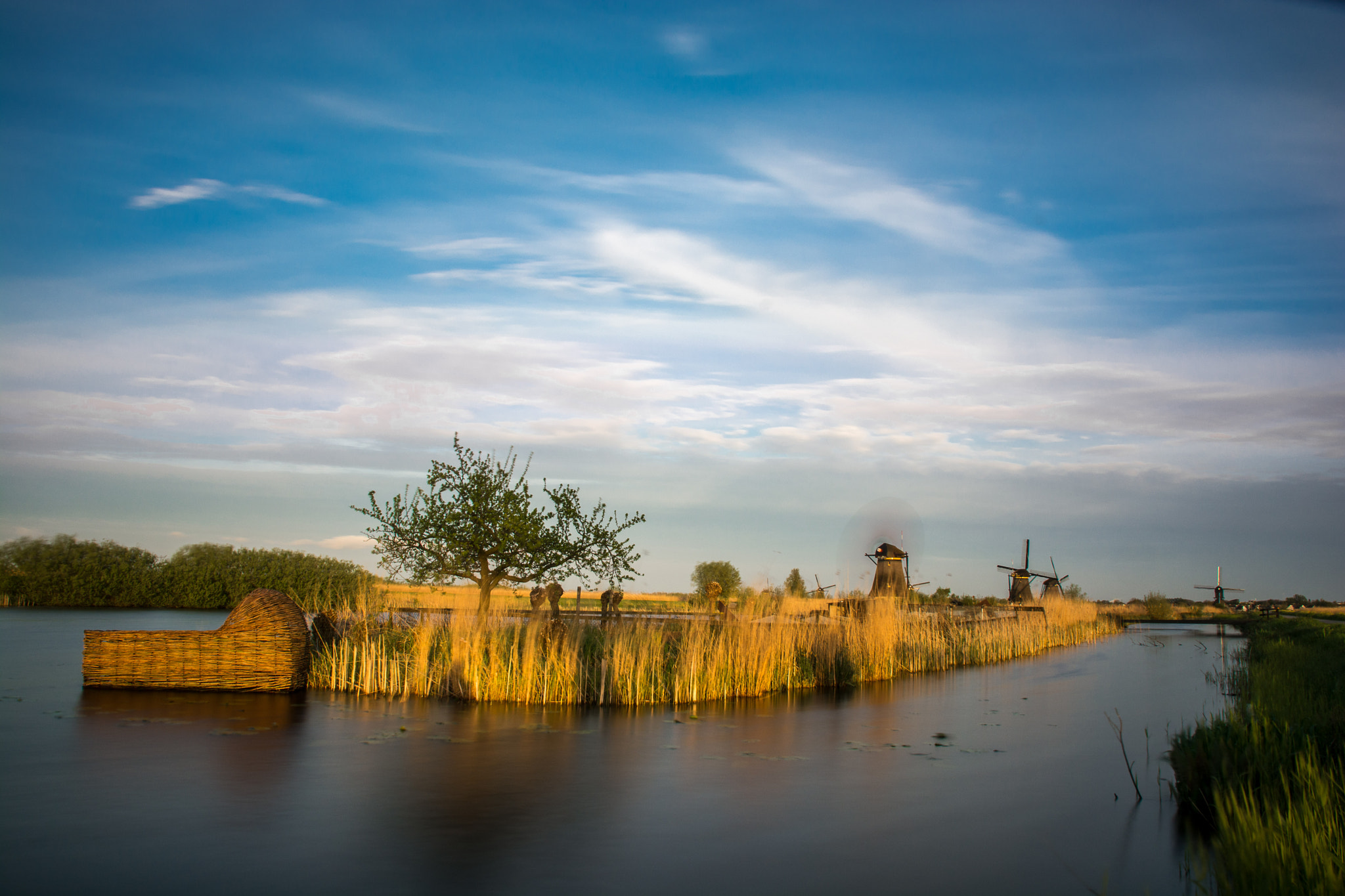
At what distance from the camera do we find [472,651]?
13906 mm

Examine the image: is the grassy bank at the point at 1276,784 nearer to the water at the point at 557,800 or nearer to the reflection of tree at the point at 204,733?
the water at the point at 557,800

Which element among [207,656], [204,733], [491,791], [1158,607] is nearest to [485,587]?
[207,656]

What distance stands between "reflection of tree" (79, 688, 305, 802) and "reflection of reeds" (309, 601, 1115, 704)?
1657mm

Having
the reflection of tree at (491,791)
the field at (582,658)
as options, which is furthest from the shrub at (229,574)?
the reflection of tree at (491,791)

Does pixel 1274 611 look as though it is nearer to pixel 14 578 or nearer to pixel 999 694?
pixel 999 694

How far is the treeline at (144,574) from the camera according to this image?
3631 centimetres

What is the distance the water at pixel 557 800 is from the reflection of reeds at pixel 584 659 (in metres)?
0.67

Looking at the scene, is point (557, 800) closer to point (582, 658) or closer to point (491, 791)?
point (491, 791)

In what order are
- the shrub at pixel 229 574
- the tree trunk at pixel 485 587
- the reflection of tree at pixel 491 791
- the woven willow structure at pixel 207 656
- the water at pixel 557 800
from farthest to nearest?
the shrub at pixel 229 574 < the tree trunk at pixel 485 587 < the woven willow structure at pixel 207 656 < the reflection of tree at pixel 491 791 < the water at pixel 557 800

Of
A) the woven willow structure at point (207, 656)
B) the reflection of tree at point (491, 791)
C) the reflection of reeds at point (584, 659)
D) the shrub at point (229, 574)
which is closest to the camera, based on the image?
the reflection of tree at point (491, 791)

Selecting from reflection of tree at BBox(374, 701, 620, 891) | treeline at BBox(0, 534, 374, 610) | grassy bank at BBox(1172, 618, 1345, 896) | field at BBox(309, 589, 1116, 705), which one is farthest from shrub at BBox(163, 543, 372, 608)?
grassy bank at BBox(1172, 618, 1345, 896)

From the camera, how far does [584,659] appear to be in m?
14.9

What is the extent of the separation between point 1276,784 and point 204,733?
11.2m

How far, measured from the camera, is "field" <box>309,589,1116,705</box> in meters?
13.8
